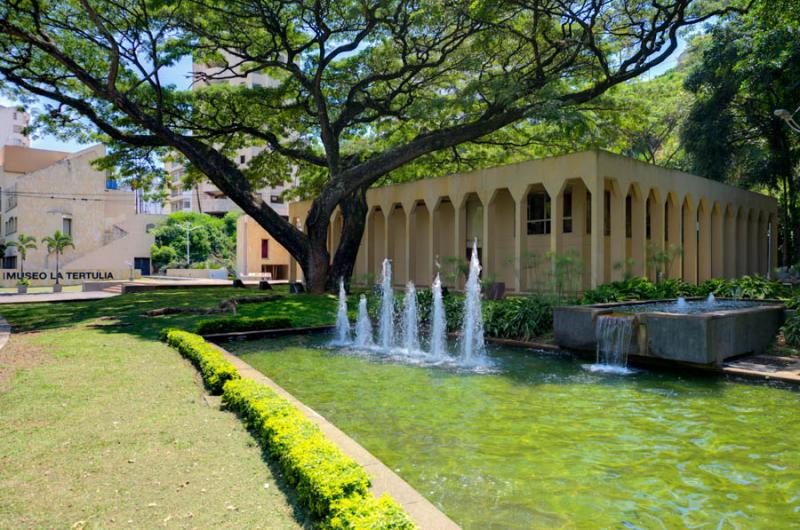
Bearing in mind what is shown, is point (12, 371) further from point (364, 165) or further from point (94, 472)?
point (364, 165)

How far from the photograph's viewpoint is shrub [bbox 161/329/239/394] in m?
6.40

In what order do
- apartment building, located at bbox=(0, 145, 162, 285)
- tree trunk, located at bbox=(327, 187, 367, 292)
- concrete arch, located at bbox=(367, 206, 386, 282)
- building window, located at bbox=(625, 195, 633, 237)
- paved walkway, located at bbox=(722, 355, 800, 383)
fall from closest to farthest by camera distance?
paved walkway, located at bbox=(722, 355, 800, 383) → building window, located at bbox=(625, 195, 633, 237) → tree trunk, located at bbox=(327, 187, 367, 292) → concrete arch, located at bbox=(367, 206, 386, 282) → apartment building, located at bbox=(0, 145, 162, 285)

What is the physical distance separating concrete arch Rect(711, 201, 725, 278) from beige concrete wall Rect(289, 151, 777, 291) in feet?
0.13

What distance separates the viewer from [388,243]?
2648cm

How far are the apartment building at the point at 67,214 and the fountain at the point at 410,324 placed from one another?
35098 mm

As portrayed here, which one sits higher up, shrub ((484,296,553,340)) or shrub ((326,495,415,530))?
shrub ((484,296,553,340))

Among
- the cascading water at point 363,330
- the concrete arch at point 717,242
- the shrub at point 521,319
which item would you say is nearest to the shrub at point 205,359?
the cascading water at point 363,330

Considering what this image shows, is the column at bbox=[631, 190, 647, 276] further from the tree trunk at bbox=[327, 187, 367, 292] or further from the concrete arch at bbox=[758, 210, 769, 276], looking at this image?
the concrete arch at bbox=[758, 210, 769, 276]

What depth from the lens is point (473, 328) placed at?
11.5 meters

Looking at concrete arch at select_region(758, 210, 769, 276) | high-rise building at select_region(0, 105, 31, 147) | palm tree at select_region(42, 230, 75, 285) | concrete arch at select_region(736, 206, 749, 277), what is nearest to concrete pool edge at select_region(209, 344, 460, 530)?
concrete arch at select_region(736, 206, 749, 277)

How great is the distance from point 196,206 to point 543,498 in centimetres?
6968

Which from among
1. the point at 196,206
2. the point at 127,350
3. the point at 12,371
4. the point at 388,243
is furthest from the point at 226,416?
the point at 196,206

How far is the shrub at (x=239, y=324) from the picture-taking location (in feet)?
36.6

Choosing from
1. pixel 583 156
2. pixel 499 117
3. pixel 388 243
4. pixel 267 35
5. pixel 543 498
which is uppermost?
pixel 267 35
